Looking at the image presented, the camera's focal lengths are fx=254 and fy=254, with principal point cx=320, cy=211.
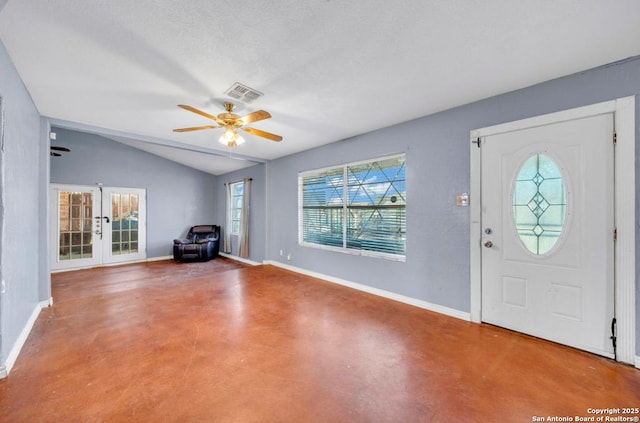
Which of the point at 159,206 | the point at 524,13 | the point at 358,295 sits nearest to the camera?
the point at 524,13

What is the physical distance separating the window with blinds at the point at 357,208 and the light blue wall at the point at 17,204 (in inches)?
144

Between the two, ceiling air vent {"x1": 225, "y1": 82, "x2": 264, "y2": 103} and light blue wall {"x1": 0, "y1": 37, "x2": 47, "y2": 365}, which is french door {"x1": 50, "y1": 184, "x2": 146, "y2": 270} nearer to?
light blue wall {"x1": 0, "y1": 37, "x2": 47, "y2": 365}

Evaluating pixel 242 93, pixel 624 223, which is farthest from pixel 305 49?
pixel 624 223

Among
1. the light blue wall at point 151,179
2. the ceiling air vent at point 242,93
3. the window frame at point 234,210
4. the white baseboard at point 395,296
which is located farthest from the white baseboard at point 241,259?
the ceiling air vent at point 242,93

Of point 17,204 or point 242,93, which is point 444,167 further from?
point 17,204

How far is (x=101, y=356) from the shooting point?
218cm

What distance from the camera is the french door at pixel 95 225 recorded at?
546 cm

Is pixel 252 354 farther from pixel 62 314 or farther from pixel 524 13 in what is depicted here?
pixel 524 13

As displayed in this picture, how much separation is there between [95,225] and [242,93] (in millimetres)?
5690

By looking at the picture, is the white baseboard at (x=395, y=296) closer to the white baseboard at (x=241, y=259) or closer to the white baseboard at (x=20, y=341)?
the white baseboard at (x=241, y=259)

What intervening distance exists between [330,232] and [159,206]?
5.07 meters

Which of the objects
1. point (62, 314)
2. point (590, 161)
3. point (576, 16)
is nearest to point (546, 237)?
point (590, 161)

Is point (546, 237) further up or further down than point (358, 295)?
further up

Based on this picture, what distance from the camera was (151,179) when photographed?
669 cm
